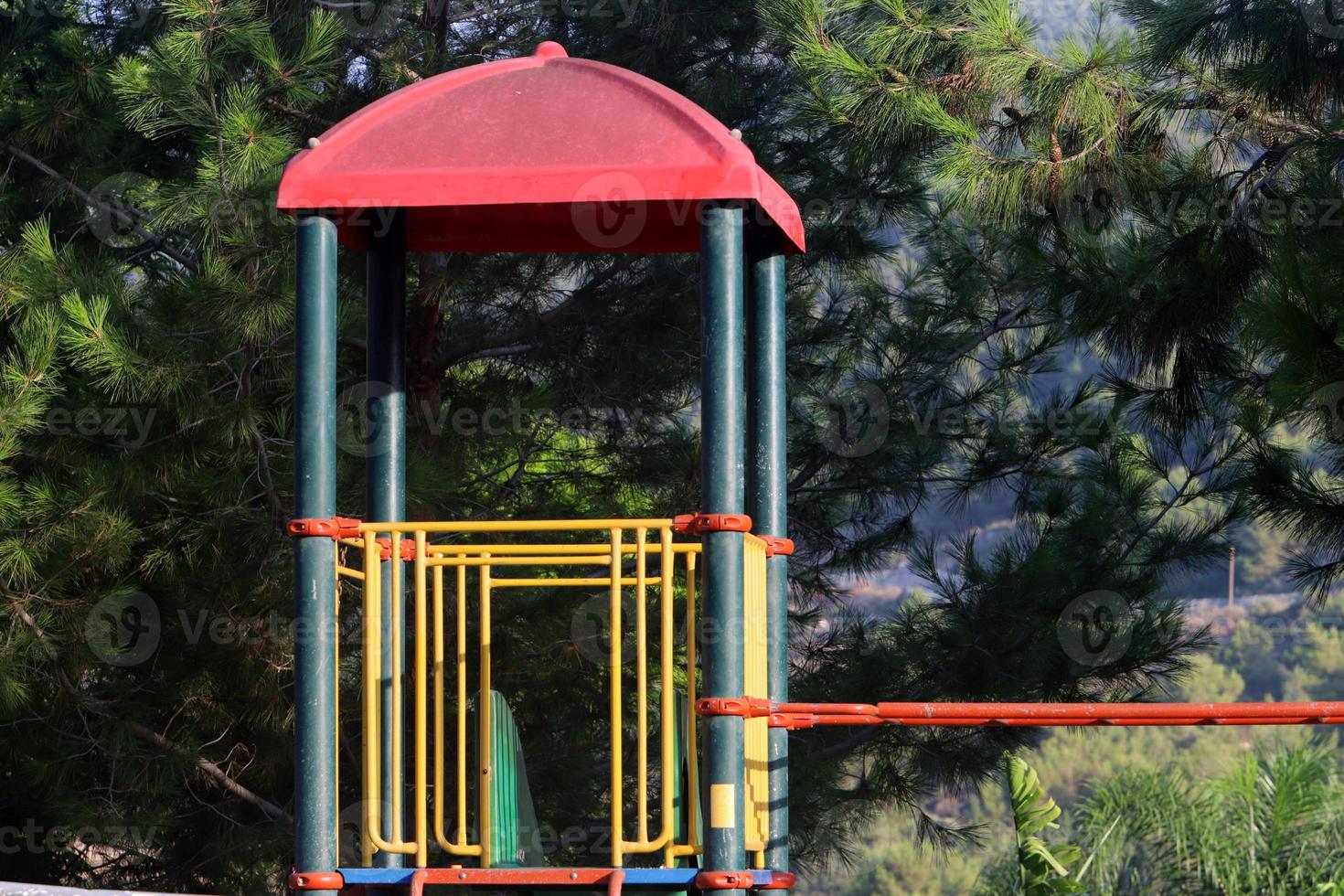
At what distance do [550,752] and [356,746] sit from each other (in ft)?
3.61

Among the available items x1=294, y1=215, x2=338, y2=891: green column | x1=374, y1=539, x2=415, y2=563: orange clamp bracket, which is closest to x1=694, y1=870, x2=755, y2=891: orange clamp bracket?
x1=294, y1=215, x2=338, y2=891: green column

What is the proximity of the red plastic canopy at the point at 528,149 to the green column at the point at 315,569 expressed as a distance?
0.67 feet

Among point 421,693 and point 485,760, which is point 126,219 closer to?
point 421,693

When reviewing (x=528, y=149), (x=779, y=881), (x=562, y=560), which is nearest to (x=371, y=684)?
(x=562, y=560)

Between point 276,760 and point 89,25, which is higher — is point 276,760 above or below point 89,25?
below

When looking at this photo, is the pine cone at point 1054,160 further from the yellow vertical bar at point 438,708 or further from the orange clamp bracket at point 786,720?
the yellow vertical bar at point 438,708

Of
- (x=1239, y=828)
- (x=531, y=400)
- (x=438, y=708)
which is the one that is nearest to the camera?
(x=438, y=708)

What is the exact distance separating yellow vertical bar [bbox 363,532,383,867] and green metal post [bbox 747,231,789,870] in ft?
3.85

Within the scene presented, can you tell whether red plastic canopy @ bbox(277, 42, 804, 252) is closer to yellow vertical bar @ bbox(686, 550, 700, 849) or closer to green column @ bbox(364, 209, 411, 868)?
green column @ bbox(364, 209, 411, 868)

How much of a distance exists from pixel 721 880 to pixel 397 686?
3.70 feet

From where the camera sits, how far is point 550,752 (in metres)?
8.84

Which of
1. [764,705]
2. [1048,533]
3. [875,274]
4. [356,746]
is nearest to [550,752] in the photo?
[356,746]

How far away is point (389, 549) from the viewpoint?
4535 millimetres

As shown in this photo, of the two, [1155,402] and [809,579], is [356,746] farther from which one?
[1155,402]
